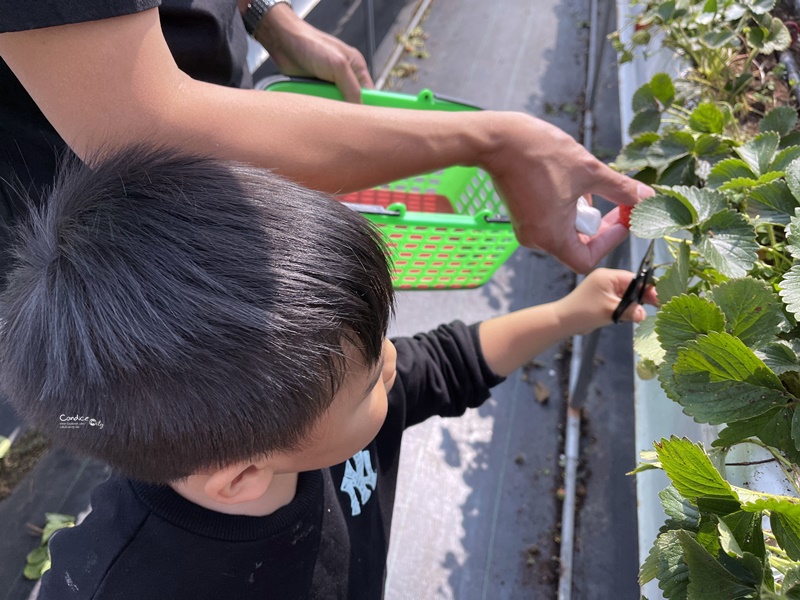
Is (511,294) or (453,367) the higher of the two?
(453,367)

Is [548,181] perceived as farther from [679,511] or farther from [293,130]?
[679,511]

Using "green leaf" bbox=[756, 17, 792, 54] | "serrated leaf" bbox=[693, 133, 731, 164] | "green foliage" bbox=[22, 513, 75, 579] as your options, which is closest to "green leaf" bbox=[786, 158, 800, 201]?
"serrated leaf" bbox=[693, 133, 731, 164]

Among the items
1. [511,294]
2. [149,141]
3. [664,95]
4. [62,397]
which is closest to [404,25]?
[511,294]

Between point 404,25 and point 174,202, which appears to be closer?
point 174,202

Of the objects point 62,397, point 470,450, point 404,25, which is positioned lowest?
point 470,450

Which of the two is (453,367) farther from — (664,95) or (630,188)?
(664,95)

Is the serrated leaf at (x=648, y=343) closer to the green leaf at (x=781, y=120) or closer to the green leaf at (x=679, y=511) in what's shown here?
the green leaf at (x=679, y=511)

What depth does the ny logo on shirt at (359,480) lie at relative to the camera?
2.89 ft

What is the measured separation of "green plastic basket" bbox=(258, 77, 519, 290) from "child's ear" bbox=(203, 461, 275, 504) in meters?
0.35

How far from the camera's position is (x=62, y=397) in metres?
0.56

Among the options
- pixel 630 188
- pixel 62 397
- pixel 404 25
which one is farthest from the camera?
pixel 404 25

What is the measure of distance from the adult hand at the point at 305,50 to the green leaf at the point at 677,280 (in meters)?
0.80

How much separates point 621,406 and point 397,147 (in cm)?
120

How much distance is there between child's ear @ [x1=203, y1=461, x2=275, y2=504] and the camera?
0.62 metres
